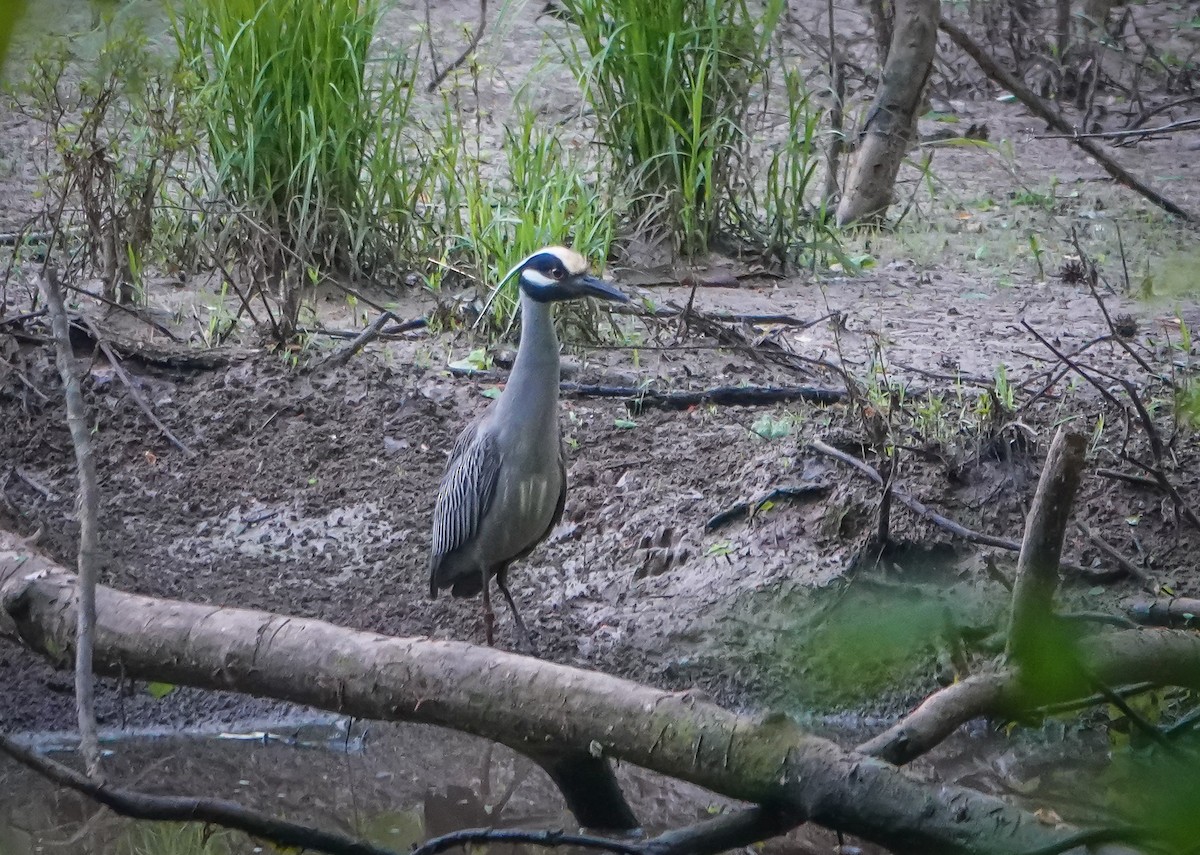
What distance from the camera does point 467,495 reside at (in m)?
4.18

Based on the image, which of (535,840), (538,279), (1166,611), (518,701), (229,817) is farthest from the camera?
(538,279)

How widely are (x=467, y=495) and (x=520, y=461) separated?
209 millimetres

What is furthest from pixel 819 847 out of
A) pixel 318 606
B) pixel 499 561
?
pixel 318 606

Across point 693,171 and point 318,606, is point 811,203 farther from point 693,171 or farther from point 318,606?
point 318,606

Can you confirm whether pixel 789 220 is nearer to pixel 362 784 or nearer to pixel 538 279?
pixel 538 279

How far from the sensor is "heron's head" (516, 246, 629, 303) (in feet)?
13.7

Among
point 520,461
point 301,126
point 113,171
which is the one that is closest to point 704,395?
point 520,461

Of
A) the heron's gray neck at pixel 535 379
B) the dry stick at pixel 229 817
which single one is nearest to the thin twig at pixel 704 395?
the heron's gray neck at pixel 535 379

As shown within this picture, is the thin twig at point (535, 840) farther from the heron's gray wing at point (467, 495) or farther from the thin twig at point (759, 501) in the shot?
the thin twig at point (759, 501)

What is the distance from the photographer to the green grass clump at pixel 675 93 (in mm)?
6410

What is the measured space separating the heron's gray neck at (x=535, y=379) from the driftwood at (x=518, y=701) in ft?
4.36

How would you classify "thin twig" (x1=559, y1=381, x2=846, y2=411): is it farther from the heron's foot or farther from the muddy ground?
the heron's foot

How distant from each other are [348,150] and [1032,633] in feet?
18.2

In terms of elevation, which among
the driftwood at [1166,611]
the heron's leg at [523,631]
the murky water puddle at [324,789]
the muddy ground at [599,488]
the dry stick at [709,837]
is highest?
the driftwood at [1166,611]
